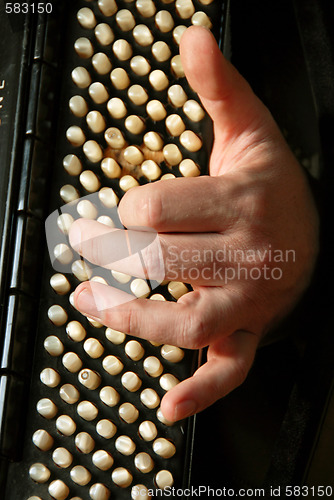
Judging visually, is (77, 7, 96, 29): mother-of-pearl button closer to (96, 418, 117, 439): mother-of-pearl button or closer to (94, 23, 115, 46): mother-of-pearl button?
(94, 23, 115, 46): mother-of-pearl button

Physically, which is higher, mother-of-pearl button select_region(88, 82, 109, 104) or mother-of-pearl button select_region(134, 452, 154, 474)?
mother-of-pearl button select_region(88, 82, 109, 104)

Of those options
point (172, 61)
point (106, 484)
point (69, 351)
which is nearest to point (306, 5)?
point (172, 61)

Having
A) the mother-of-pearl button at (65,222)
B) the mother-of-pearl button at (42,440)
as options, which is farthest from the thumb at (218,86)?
the mother-of-pearl button at (42,440)

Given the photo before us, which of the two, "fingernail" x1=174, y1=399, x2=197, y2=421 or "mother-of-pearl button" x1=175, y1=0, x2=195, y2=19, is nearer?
"fingernail" x1=174, y1=399, x2=197, y2=421

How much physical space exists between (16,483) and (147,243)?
1.05ft

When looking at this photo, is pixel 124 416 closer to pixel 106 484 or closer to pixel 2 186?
pixel 106 484

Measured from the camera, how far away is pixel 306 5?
745 millimetres

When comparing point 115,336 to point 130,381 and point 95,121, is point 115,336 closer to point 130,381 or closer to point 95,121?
point 130,381

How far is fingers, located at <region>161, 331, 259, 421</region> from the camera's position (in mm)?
463

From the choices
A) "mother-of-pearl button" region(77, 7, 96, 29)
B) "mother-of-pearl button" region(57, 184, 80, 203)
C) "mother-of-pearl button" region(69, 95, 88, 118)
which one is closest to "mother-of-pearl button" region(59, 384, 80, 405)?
"mother-of-pearl button" region(57, 184, 80, 203)

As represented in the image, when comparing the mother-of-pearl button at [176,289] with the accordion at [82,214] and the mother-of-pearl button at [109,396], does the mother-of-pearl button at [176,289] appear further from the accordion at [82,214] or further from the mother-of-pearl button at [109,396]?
the mother-of-pearl button at [109,396]

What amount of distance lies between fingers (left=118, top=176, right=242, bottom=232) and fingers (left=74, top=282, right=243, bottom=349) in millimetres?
Result: 77

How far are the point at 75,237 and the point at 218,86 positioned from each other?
0.23 m

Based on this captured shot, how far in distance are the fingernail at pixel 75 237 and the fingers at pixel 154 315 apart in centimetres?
5
